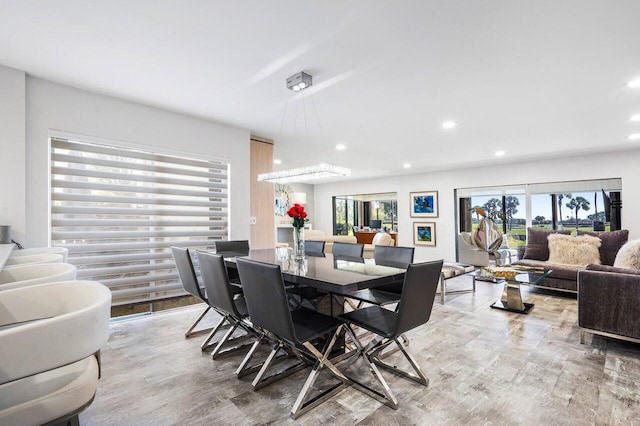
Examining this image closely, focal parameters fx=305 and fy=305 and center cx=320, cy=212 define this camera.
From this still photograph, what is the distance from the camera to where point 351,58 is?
8.30ft

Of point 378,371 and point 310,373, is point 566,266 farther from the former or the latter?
point 310,373

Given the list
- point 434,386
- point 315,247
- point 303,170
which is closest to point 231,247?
point 315,247

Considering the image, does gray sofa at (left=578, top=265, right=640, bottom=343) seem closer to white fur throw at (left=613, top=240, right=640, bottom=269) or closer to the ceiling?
white fur throw at (left=613, top=240, right=640, bottom=269)

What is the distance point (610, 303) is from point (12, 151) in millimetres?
5481

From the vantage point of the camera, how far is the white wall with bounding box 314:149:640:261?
570 cm

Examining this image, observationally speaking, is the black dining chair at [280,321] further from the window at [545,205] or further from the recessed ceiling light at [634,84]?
the window at [545,205]

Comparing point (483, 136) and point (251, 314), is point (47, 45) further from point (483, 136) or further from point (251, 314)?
point (483, 136)

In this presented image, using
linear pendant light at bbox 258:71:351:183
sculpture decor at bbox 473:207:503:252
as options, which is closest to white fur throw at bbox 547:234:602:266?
sculpture decor at bbox 473:207:503:252

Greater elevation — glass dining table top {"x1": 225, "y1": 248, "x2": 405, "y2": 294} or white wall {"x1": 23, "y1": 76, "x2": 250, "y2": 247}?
white wall {"x1": 23, "y1": 76, "x2": 250, "y2": 247}

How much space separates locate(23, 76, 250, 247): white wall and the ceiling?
0.61 ft

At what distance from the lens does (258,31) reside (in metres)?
2.17

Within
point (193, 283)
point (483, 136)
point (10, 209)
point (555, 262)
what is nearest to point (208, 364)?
point (193, 283)

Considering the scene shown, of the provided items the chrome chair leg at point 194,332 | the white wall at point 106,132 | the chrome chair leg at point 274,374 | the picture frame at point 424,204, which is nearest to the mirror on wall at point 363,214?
the picture frame at point 424,204

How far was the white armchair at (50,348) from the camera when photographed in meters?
0.70
